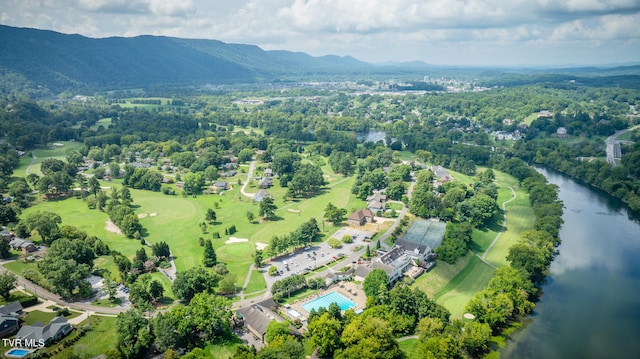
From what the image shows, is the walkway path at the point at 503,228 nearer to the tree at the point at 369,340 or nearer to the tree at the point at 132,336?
the tree at the point at 369,340

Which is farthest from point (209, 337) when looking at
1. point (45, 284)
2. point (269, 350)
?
point (45, 284)

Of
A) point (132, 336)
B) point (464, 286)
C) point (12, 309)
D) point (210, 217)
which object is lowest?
point (464, 286)

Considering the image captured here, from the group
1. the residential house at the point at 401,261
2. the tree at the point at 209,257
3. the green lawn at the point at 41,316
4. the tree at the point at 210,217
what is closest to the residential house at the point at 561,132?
the residential house at the point at 401,261

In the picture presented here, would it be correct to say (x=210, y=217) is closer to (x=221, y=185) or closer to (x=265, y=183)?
(x=221, y=185)

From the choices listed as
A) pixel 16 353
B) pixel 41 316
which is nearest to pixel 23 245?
pixel 41 316

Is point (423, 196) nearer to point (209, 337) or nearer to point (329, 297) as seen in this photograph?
point (329, 297)

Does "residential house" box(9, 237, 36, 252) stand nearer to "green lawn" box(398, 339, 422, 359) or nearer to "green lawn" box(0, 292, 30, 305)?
"green lawn" box(0, 292, 30, 305)
